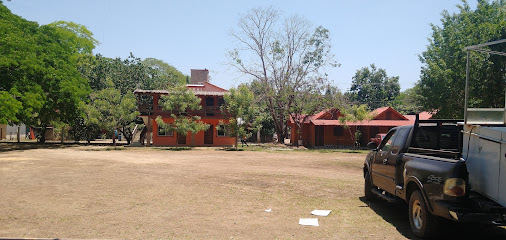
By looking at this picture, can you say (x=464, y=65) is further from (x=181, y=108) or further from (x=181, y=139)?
(x=181, y=139)

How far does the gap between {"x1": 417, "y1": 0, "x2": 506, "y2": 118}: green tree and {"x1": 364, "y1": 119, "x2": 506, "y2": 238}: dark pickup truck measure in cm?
2016

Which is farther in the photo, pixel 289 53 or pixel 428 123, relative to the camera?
pixel 289 53

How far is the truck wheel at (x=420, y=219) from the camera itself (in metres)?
5.61

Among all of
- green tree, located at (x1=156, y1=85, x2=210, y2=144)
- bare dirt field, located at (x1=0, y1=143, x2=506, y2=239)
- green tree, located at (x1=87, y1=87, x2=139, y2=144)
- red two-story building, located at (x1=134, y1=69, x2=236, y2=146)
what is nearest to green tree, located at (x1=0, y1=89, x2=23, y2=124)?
green tree, located at (x1=87, y1=87, x2=139, y2=144)

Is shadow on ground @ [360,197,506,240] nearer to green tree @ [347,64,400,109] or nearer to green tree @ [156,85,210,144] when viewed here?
green tree @ [156,85,210,144]

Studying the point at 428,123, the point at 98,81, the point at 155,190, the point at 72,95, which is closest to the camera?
the point at 428,123

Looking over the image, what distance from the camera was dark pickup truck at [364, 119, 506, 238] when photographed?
502cm

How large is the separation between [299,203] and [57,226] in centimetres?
495

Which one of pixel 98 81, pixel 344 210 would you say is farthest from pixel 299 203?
pixel 98 81

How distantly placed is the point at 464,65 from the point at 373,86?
40.6 metres

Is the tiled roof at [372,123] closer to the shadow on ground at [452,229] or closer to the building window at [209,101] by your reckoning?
the building window at [209,101]

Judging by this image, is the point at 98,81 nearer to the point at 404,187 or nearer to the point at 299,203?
the point at 299,203

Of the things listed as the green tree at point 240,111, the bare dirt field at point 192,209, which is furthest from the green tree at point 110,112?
the bare dirt field at point 192,209

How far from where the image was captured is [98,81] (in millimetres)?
40219
